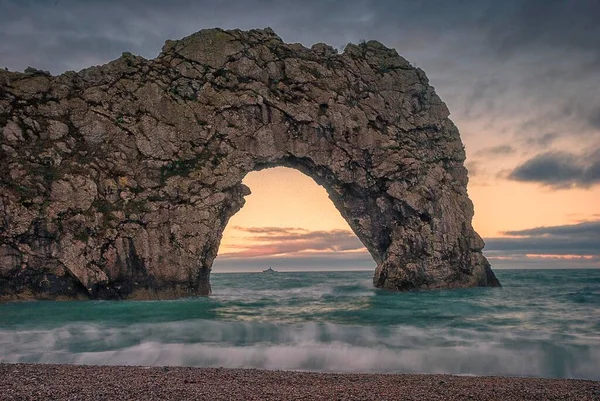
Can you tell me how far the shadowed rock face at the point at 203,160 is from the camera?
31.6 meters

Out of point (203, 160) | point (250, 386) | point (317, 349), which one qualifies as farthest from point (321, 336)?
point (203, 160)

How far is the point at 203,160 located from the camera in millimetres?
36188

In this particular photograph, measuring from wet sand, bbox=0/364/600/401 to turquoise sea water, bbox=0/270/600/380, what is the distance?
2.57 m

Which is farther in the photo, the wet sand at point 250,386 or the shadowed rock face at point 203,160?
the shadowed rock face at point 203,160

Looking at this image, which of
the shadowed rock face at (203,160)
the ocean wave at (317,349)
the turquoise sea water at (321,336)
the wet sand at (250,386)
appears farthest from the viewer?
the shadowed rock face at (203,160)

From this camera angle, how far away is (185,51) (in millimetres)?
39000

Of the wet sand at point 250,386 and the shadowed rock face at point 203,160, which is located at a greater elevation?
the shadowed rock face at point 203,160

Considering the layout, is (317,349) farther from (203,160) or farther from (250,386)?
(203,160)

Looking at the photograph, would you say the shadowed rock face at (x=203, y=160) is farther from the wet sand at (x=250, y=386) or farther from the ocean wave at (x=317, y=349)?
the wet sand at (x=250, y=386)

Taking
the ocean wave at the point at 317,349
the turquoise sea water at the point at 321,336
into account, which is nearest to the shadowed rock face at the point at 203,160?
the turquoise sea water at the point at 321,336

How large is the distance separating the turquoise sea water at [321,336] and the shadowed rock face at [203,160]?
12.3ft

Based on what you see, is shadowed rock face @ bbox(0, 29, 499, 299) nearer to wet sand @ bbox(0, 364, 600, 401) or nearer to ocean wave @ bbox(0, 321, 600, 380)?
ocean wave @ bbox(0, 321, 600, 380)

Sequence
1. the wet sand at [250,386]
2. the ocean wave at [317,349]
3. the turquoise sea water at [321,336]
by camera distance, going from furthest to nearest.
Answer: the turquoise sea water at [321,336]
the ocean wave at [317,349]
the wet sand at [250,386]

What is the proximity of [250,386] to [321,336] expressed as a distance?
8870mm
